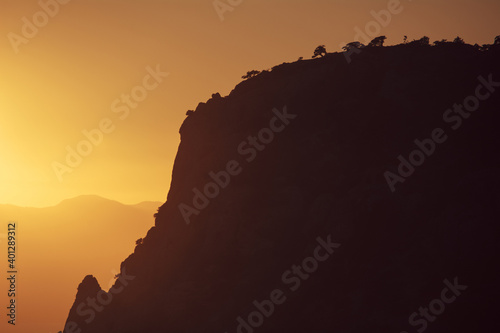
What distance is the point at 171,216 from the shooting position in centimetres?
11394

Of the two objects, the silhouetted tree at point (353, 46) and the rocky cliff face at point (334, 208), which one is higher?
the silhouetted tree at point (353, 46)

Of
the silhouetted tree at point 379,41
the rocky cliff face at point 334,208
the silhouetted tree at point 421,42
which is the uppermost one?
the silhouetted tree at point 379,41

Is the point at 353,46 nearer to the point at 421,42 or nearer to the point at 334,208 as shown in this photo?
the point at 421,42

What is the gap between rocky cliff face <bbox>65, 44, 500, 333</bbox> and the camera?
8656 cm

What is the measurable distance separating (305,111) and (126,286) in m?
48.2

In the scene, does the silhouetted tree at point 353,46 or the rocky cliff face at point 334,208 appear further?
the silhouetted tree at point 353,46

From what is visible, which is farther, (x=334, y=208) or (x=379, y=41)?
(x=379, y=41)

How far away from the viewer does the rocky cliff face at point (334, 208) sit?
86562 mm

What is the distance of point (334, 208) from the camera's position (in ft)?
315

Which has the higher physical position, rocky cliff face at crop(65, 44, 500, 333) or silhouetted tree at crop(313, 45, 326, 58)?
silhouetted tree at crop(313, 45, 326, 58)

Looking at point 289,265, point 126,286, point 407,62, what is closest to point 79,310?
point 126,286

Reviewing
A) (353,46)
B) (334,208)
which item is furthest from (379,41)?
(334,208)

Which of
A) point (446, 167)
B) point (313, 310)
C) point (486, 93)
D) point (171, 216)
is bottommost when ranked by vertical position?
point (313, 310)

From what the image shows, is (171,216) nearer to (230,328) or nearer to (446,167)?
(230,328)
